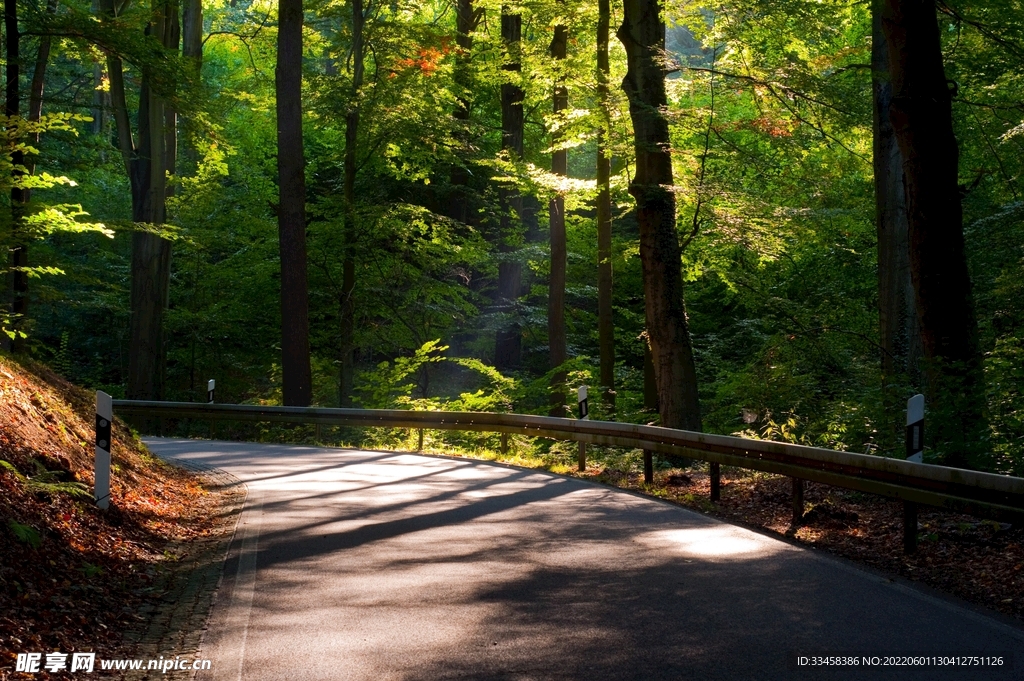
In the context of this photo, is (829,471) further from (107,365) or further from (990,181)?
(107,365)

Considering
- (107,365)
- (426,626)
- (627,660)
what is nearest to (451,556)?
(426,626)

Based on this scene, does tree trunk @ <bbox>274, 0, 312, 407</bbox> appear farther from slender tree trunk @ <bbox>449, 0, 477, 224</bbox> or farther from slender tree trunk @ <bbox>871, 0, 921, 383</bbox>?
slender tree trunk @ <bbox>871, 0, 921, 383</bbox>

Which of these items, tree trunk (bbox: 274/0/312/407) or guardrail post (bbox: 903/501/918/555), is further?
tree trunk (bbox: 274/0/312/407)

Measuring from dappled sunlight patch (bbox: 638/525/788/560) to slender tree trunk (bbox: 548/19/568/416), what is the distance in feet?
51.1

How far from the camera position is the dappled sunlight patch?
8.89 m

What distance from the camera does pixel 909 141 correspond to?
37.7 feet

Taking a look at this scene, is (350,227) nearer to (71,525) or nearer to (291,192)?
(291,192)

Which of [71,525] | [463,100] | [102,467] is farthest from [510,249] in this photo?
[71,525]

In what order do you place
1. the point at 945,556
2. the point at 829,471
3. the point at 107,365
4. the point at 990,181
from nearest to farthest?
the point at 945,556 < the point at 829,471 < the point at 990,181 < the point at 107,365

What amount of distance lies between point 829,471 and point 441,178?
25918 mm

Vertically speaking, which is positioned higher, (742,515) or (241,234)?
(241,234)

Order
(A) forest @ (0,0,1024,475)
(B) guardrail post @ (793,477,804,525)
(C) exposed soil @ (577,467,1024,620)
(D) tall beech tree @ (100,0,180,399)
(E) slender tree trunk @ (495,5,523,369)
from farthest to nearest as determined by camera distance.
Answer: (E) slender tree trunk @ (495,5,523,369)
(D) tall beech tree @ (100,0,180,399)
(A) forest @ (0,0,1024,475)
(B) guardrail post @ (793,477,804,525)
(C) exposed soil @ (577,467,1024,620)

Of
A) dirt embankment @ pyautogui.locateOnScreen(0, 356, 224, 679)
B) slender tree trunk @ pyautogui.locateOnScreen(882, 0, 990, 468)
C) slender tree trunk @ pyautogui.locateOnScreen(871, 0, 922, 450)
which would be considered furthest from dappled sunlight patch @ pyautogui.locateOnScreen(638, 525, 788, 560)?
slender tree trunk @ pyautogui.locateOnScreen(871, 0, 922, 450)

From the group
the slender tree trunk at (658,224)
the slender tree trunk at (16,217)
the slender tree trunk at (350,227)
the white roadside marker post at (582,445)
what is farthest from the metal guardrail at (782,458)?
the slender tree trunk at (16,217)
